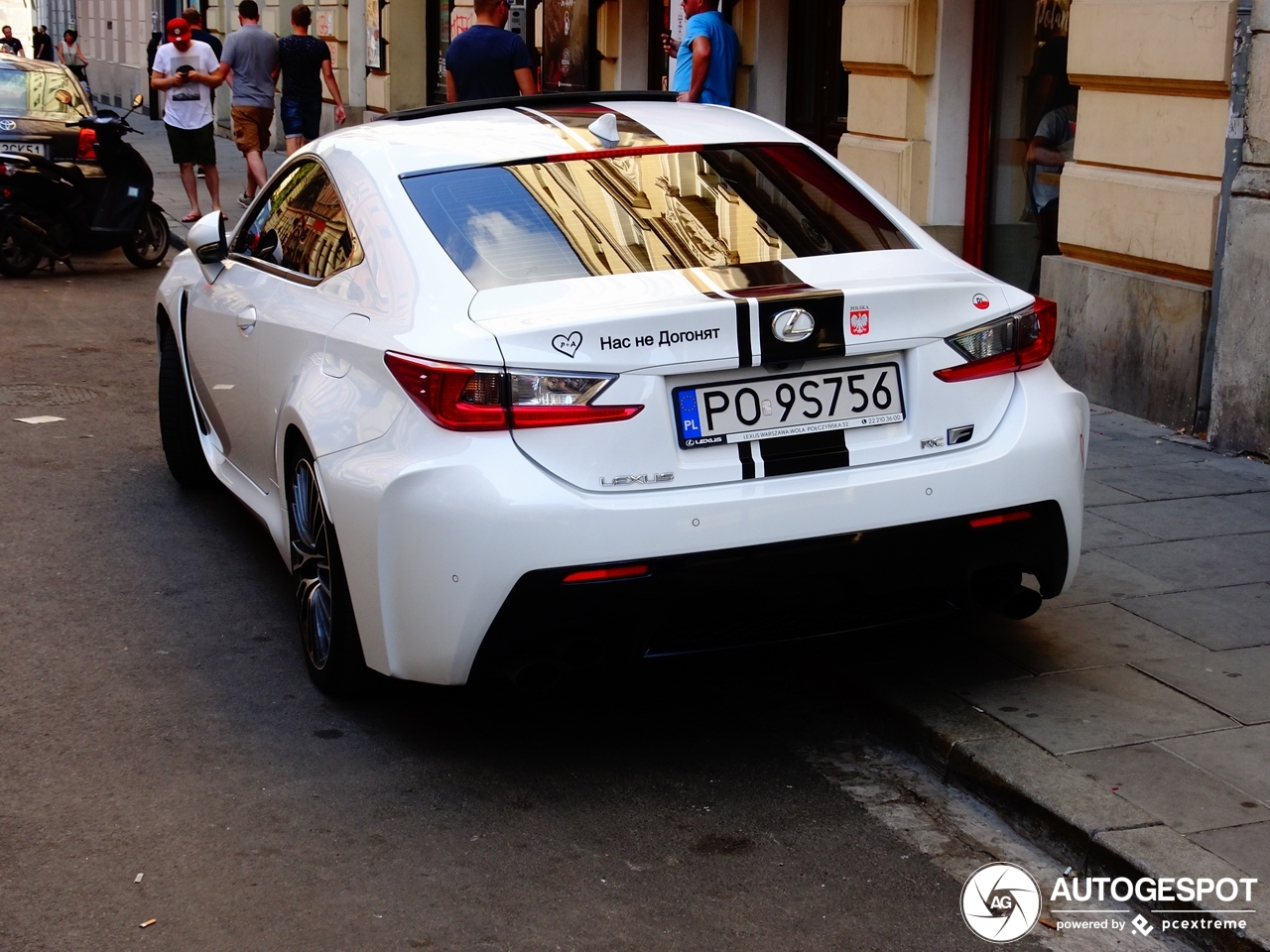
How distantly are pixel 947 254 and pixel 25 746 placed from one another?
8.94 feet

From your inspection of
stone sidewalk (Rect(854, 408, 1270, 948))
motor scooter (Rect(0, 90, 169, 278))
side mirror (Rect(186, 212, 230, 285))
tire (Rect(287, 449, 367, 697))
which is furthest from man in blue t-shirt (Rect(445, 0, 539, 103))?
tire (Rect(287, 449, 367, 697))

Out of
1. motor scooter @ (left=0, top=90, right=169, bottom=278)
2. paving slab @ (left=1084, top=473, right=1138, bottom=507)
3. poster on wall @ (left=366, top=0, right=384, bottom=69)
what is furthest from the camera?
poster on wall @ (left=366, top=0, right=384, bottom=69)

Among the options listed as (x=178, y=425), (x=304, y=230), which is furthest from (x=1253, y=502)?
(x=178, y=425)

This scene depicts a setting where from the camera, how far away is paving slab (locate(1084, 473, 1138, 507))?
647cm

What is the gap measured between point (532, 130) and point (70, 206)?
9.53 m

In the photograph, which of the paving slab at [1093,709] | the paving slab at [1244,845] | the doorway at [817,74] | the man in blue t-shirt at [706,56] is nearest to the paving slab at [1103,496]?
the paving slab at [1093,709]

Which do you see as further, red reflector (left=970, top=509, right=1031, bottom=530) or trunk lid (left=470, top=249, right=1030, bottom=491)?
red reflector (left=970, top=509, right=1031, bottom=530)

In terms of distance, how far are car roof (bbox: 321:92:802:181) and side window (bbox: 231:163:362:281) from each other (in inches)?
6.2

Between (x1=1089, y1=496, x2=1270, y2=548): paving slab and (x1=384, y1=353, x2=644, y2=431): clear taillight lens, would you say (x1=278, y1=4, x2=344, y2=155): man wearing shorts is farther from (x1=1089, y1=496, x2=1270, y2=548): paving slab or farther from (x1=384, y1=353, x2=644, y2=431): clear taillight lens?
(x1=384, y1=353, x2=644, y2=431): clear taillight lens

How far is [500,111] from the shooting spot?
5215 mm

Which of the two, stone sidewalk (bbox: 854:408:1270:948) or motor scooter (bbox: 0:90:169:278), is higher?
motor scooter (bbox: 0:90:169:278)

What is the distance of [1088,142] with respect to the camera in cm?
840

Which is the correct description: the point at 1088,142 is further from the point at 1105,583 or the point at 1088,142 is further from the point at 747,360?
the point at 747,360

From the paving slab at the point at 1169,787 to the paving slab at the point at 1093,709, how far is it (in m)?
0.07
